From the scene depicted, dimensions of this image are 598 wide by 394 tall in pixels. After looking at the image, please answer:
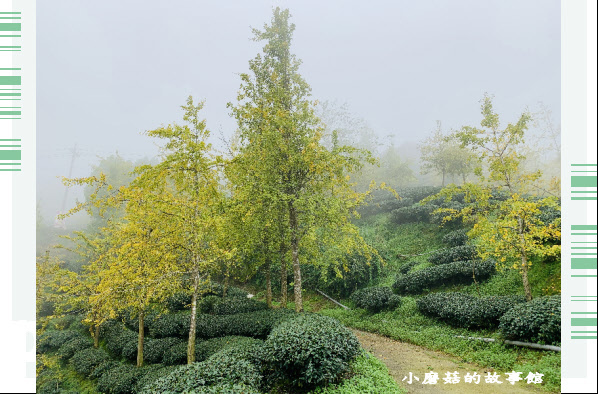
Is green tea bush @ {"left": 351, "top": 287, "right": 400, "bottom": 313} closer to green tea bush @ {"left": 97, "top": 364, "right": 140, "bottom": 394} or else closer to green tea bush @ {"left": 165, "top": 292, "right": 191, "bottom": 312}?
green tea bush @ {"left": 165, "top": 292, "right": 191, "bottom": 312}

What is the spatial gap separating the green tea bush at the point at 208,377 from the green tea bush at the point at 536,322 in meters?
7.23

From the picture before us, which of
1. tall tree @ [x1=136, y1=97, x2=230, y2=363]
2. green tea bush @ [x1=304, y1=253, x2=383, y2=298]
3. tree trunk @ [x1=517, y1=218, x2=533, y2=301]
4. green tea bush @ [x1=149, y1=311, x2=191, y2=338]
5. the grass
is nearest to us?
the grass

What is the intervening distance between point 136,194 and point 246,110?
573cm

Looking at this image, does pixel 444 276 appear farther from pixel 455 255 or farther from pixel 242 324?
pixel 242 324

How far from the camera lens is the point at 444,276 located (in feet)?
44.4

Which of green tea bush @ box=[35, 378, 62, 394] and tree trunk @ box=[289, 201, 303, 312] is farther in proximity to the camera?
tree trunk @ box=[289, 201, 303, 312]

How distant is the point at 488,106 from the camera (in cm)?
1064

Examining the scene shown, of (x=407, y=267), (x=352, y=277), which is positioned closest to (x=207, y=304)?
(x=352, y=277)

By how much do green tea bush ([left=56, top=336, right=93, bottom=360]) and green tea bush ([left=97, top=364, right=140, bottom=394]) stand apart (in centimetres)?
494

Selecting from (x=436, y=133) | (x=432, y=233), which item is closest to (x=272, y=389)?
(x=432, y=233)

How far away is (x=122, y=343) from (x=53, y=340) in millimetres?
6155

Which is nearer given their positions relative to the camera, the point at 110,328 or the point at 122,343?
the point at 122,343

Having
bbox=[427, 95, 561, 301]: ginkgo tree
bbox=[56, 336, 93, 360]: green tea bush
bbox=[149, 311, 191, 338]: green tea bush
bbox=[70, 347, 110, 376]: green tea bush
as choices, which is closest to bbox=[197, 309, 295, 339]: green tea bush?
bbox=[149, 311, 191, 338]: green tea bush

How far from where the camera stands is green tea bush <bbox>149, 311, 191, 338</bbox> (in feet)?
40.9
